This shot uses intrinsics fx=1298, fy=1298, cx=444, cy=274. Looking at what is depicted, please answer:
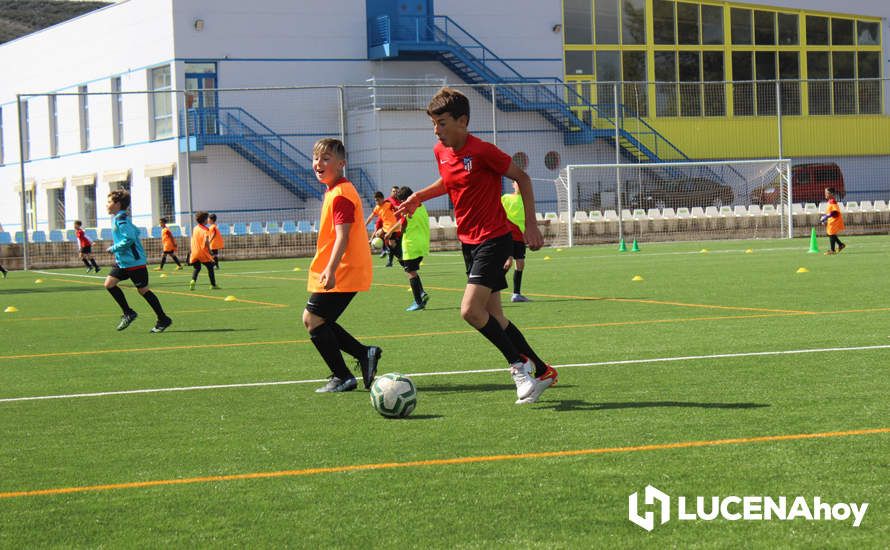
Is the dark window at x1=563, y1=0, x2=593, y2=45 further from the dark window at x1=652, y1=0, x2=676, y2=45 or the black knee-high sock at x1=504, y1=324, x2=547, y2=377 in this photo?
the black knee-high sock at x1=504, y1=324, x2=547, y2=377

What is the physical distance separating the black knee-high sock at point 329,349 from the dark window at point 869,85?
43.5 metres

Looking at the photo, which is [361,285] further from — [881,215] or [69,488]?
[881,215]

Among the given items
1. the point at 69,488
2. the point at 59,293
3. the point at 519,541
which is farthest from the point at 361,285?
the point at 59,293

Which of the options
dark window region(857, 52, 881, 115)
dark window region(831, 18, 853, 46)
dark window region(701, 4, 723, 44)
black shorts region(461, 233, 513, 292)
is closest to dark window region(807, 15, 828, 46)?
dark window region(831, 18, 853, 46)

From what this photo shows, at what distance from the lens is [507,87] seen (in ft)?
145

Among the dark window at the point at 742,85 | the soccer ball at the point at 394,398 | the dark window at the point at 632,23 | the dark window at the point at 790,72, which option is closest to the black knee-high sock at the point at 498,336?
the soccer ball at the point at 394,398

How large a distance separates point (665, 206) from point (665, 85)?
823 cm

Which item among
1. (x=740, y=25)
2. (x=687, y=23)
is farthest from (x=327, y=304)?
(x=740, y=25)

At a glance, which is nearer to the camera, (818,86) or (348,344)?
(348,344)

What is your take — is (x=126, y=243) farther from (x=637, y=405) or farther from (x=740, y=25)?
(x=740, y=25)

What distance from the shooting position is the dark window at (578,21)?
5097cm

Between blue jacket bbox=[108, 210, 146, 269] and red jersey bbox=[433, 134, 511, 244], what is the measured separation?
749 centimetres

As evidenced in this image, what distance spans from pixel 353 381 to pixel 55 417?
6.47ft

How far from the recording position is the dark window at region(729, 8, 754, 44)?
53.2 m
